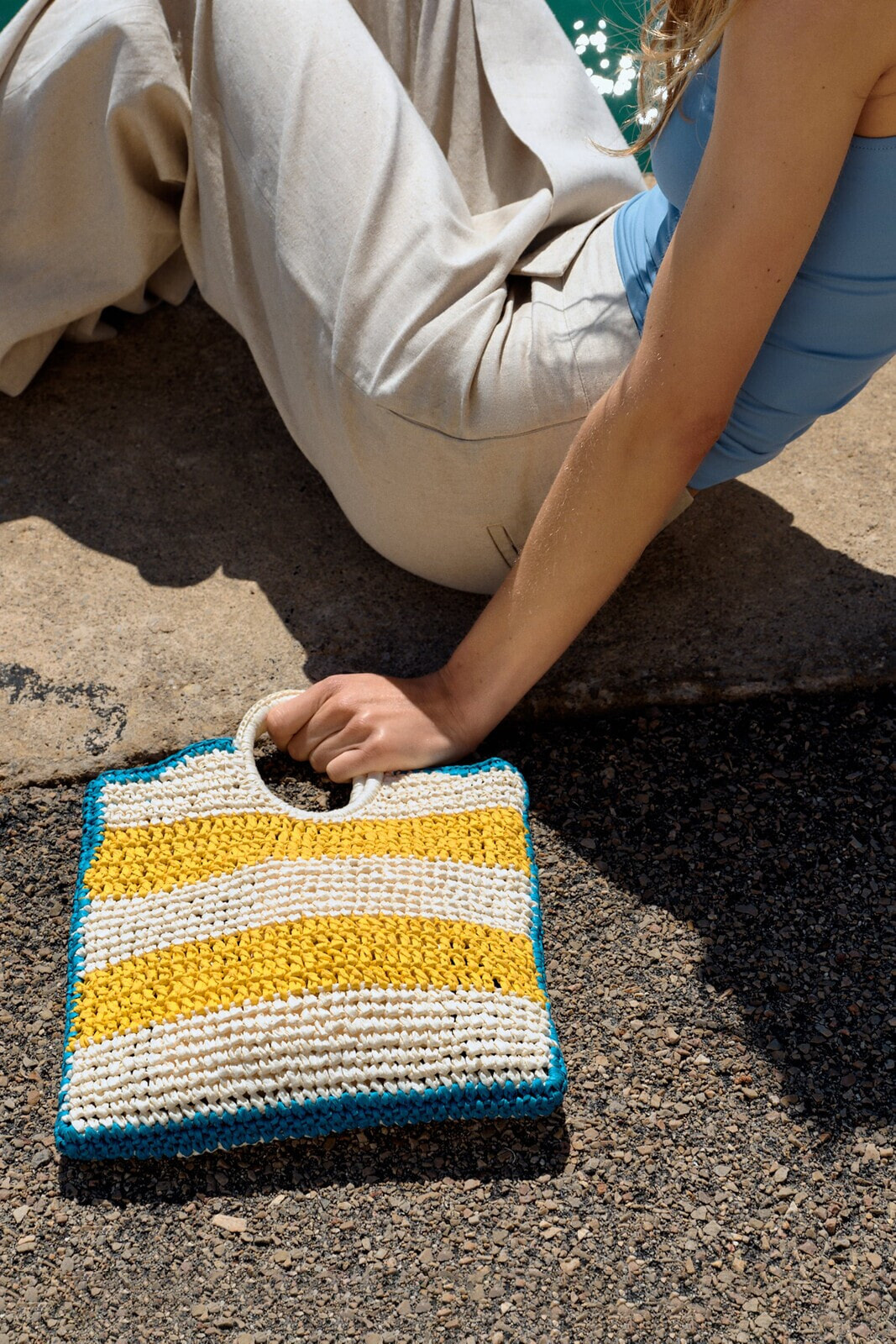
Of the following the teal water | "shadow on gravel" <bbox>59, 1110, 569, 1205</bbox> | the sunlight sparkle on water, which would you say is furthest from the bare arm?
the sunlight sparkle on water

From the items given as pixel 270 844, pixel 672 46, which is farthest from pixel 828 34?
pixel 270 844

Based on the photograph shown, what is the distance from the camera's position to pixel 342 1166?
1.46 meters

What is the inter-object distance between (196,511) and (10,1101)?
1119 millimetres

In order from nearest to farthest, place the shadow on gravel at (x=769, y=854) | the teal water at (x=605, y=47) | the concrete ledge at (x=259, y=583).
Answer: the shadow on gravel at (x=769, y=854) < the concrete ledge at (x=259, y=583) < the teal water at (x=605, y=47)

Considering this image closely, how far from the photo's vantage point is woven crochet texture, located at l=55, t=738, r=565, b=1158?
4.71 feet

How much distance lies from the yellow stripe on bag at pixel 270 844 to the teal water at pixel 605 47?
79.1 inches

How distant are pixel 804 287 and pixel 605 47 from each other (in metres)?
1.89

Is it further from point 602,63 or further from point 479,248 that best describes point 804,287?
point 602,63

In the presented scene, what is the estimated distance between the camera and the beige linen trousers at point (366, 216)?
1664 millimetres

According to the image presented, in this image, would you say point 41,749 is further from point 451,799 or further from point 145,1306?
point 145,1306

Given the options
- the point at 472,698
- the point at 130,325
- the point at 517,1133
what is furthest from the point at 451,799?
the point at 130,325

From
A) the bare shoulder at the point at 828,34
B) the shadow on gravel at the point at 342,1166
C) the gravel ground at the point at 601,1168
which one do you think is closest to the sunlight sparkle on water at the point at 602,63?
the bare shoulder at the point at 828,34

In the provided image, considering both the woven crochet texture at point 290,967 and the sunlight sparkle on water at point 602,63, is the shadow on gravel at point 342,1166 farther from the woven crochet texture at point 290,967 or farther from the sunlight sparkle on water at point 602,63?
the sunlight sparkle on water at point 602,63

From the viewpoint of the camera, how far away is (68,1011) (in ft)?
4.98
